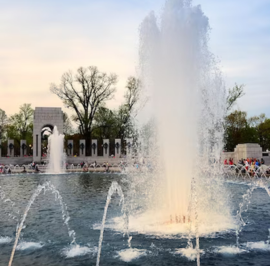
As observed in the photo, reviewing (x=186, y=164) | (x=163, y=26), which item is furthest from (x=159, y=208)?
(x=163, y=26)

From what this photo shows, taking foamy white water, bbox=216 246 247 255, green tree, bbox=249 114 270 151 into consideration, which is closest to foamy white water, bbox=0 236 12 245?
foamy white water, bbox=216 246 247 255

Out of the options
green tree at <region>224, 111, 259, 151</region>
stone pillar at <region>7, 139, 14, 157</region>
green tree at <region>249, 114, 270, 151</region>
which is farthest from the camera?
green tree at <region>249, 114, 270, 151</region>

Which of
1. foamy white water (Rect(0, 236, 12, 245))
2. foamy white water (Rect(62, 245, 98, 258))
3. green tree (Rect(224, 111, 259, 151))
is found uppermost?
green tree (Rect(224, 111, 259, 151))

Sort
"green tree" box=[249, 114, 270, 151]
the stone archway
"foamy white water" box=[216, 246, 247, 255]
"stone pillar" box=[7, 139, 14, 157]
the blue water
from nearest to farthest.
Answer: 1. the blue water
2. "foamy white water" box=[216, 246, 247, 255]
3. the stone archway
4. "stone pillar" box=[7, 139, 14, 157]
5. "green tree" box=[249, 114, 270, 151]

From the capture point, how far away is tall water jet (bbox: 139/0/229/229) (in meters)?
9.23

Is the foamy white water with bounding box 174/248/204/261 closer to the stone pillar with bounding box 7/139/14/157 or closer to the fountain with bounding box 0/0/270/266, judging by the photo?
the fountain with bounding box 0/0/270/266

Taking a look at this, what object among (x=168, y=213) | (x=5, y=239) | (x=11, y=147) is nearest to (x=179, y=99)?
(x=168, y=213)

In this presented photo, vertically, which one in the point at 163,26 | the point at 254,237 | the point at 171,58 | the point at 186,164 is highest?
the point at 163,26

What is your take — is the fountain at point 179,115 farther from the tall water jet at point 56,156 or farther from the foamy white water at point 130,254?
the tall water jet at point 56,156

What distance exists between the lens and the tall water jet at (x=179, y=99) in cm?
923

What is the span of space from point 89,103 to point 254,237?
4423 cm

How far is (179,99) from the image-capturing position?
9.75 metres

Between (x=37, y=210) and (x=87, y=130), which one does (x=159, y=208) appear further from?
(x=87, y=130)

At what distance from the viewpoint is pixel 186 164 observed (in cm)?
926
